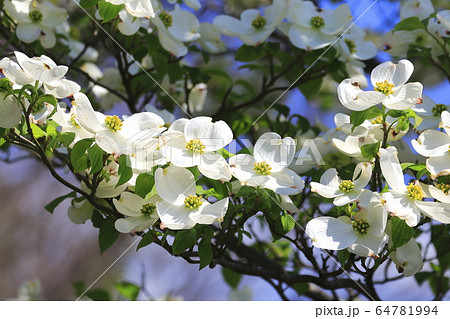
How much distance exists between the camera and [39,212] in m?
3.21

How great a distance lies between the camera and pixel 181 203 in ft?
3.22

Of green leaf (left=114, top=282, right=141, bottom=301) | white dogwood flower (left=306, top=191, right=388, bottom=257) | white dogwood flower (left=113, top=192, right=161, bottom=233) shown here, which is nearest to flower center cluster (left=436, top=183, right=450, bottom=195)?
white dogwood flower (left=306, top=191, right=388, bottom=257)

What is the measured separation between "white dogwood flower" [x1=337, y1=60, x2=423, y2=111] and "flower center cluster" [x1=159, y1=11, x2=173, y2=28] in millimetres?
671

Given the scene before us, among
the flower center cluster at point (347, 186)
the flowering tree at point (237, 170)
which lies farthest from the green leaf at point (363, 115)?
the flower center cluster at point (347, 186)

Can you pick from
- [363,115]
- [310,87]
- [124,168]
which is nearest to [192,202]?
[124,168]

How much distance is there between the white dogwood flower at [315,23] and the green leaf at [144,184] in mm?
690

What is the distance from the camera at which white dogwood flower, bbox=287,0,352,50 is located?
154cm

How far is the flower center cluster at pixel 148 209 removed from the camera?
103 centimetres

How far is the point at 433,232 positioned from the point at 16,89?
1.07m

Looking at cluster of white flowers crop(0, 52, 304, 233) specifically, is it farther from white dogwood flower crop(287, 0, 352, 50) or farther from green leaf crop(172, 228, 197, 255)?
white dogwood flower crop(287, 0, 352, 50)

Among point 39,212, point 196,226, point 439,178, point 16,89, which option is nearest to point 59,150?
point 16,89

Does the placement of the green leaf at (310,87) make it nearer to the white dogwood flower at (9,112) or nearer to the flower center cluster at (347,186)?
the flower center cluster at (347,186)

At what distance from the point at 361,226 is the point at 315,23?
738 mm

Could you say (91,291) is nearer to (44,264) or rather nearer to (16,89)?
(16,89)
